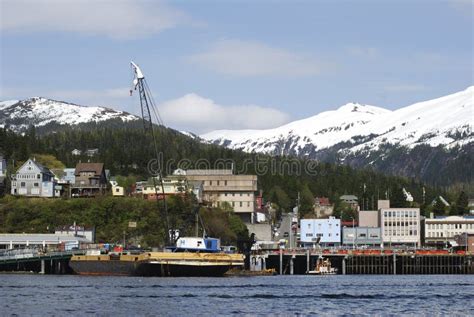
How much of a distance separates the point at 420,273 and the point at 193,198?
4126 cm

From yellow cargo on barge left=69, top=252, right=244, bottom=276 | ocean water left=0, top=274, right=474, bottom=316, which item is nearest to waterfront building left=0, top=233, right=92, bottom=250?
yellow cargo on barge left=69, top=252, right=244, bottom=276

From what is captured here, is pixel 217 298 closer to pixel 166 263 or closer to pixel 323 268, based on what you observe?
pixel 166 263

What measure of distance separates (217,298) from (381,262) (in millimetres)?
97125

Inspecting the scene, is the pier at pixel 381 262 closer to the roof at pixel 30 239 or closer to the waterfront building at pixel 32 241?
the waterfront building at pixel 32 241

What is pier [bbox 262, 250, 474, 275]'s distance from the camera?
187250 mm

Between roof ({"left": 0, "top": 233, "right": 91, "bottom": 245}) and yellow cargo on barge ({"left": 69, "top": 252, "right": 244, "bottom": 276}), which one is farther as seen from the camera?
roof ({"left": 0, "top": 233, "right": 91, "bottom": 245})

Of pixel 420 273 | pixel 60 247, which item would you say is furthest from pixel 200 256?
pixel 420 273

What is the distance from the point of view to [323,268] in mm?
181750

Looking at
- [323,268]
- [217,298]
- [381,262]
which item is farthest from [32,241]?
[217,298]

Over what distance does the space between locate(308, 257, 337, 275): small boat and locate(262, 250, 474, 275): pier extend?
1.32 m

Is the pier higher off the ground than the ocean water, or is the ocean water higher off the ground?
the pier

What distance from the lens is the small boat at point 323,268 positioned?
593 ft

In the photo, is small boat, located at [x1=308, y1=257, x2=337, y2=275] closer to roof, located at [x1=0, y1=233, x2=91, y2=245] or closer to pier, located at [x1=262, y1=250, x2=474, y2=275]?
pier, located at [x1=262, y1=250, x2=474, y2=275]

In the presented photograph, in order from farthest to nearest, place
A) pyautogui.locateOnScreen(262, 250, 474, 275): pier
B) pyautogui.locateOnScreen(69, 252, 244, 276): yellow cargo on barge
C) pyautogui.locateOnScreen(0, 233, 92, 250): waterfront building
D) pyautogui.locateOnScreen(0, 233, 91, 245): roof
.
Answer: pyautogui.locateOnScreen(262, 250, 474, 275): pier
pyautogui.locateOnScreen(0, 233, 91, 245): roof
pyautogui.locateOnScreen(0, 233, 92, 250): waterfront building
pyautogui.locateOnScreen(69, 252, 244, 276): yellow cargo on barge
